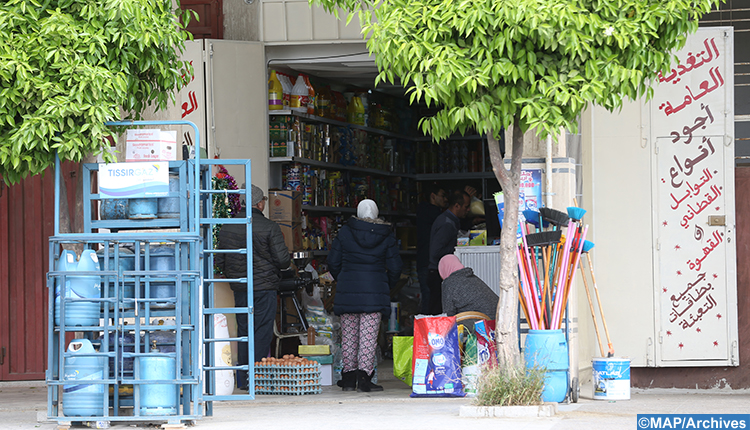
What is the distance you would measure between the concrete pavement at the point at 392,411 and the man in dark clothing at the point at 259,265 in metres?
0.72

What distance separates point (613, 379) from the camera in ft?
23.5

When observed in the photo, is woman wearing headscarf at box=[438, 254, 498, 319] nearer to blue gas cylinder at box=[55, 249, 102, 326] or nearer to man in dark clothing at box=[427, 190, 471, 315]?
man in dark clothing at box=[427, 190, 471, 315]

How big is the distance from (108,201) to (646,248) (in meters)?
4.85

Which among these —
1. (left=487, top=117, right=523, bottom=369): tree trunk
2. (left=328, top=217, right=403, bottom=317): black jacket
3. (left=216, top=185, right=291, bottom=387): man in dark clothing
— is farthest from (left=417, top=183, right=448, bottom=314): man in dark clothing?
(left=487, top=117, right=523, bottom=369): tree trunk

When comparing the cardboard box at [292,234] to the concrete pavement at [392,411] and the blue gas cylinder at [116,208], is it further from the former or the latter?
the blue gas cylinder at [116,208]

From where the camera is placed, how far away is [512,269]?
6566 millimetres

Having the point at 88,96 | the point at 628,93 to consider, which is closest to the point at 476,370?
the point at 628,93

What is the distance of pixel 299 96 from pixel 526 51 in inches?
183

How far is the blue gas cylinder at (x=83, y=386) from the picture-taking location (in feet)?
19.5

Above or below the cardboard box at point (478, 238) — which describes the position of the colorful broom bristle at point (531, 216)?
above

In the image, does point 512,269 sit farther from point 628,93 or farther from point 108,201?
point 108,201

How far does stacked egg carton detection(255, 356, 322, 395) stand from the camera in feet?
27.7

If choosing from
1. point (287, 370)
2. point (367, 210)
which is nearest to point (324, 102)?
point (367, 210)

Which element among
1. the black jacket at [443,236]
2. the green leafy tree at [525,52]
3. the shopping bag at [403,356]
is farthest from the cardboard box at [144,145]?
the black jacket at [443,236]
